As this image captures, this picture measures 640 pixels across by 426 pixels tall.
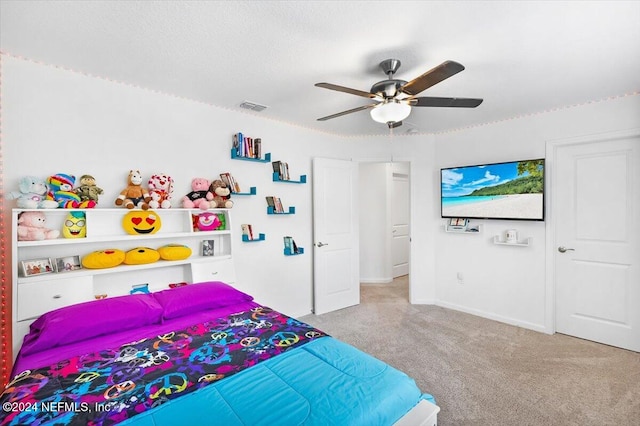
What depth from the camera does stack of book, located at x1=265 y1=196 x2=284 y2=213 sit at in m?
3.60

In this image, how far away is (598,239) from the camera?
3.16 metres

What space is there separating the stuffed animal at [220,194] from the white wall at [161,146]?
157mm

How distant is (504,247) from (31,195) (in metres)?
4.54

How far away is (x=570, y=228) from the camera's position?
3324 millimetres

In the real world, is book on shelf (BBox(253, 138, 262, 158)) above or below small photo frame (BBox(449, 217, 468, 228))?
above

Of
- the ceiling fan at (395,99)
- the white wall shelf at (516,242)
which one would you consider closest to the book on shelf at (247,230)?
the ceiling fan at (395,99)

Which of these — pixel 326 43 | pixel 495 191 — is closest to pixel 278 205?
pixel 326 43

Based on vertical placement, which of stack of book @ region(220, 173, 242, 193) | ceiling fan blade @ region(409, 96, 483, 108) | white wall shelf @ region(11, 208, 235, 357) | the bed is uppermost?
ceiling fan blade @ region(409, 96, 483, 108)

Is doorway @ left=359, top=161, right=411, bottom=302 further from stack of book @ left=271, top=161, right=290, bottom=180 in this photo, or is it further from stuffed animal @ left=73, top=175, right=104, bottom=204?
stuffed animal @ left=73, top=175, right=104, bottom=204

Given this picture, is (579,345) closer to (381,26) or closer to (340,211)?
(340,211)

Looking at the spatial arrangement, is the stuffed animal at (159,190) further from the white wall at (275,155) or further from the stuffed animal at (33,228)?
the stuffed animal at (33,228)

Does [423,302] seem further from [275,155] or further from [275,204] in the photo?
[275,155]

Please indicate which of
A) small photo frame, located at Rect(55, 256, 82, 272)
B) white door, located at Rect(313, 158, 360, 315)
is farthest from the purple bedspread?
white door, located at Rect(313, 158, 360, 315)

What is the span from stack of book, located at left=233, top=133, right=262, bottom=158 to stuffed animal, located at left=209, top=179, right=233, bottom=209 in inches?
15.8
